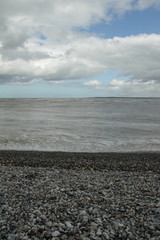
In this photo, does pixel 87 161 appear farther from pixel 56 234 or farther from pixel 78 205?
pixel 56 234

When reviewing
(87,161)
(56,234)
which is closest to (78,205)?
(56,234)

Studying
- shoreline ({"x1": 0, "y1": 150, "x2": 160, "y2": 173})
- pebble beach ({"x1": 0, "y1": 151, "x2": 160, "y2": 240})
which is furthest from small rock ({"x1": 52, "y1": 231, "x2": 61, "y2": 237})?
shoreline ({"x1": 0, "y1": 150, "x2": 160, "y2": 173})

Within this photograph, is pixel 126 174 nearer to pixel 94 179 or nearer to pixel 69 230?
pixel 94 179

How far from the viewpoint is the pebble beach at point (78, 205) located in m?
5.14

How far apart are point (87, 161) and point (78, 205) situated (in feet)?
24.0

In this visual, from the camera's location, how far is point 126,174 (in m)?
10.5

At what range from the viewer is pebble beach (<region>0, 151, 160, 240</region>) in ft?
16.9

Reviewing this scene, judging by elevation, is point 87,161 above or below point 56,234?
below

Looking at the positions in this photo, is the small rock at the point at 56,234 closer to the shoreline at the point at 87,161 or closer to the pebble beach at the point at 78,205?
the pebble beach at the point at 78,205

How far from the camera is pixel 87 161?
13836 mm

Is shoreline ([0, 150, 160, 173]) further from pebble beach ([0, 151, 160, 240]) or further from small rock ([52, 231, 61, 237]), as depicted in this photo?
small rock ([52, 231, 61, 237])

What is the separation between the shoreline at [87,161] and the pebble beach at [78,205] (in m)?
1.56

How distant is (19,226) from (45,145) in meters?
14.5

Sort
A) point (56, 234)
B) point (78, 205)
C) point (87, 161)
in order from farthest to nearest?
1. point (87, 161)
2. point (78, 205)
3. point (56, 234)
